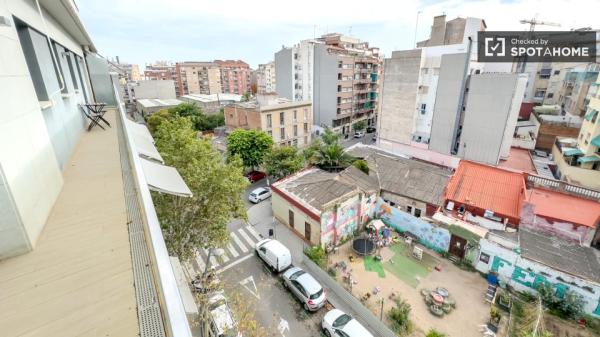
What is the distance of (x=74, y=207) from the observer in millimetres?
5363

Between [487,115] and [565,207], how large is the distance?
14009 mm

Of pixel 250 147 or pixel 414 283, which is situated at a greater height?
pixel 250 147

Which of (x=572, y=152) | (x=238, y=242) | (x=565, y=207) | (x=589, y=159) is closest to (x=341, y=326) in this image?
(x=238, y=242)

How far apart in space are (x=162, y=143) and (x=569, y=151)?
115ft

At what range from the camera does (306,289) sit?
1292 cm

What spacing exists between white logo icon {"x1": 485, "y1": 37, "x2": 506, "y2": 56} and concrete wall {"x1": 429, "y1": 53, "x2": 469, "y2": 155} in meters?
4.03

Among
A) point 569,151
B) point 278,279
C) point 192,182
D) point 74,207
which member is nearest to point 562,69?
point 569,151

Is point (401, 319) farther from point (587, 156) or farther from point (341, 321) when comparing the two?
point (587, 156)

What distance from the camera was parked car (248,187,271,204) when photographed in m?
23.3

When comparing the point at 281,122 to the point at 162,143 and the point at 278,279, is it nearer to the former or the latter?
the point at 162,143

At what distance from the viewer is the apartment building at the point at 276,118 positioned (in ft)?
110

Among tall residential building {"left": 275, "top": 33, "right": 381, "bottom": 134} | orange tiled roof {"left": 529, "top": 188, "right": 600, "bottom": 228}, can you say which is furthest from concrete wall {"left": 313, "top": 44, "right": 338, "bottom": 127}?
orange tiled roof {"left": 529, "top": 188, "right": 600, "bottom": 228}

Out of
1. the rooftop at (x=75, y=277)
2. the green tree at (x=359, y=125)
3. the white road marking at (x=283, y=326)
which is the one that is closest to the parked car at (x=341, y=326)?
the white road marking at (x=283, y=326)

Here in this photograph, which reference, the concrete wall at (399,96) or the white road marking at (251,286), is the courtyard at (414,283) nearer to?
the white road marking at (251,286)
